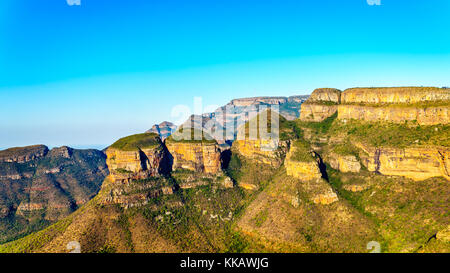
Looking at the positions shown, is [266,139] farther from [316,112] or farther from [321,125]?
[316,112]

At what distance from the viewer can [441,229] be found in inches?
2168

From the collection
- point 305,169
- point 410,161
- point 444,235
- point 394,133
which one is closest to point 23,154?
point 305,169

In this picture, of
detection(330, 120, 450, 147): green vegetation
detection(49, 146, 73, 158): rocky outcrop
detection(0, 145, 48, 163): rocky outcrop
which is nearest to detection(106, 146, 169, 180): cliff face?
detection(330, 120, 450, 147): green vegetation

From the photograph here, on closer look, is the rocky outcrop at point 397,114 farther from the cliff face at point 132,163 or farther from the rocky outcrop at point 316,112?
the cliff face at point 132,163

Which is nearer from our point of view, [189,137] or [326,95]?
[189,137]

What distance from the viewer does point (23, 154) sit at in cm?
14662

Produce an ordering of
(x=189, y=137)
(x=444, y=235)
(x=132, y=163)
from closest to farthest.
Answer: (x=444, y=235), (x=132, y=163), (x=189, y=137)

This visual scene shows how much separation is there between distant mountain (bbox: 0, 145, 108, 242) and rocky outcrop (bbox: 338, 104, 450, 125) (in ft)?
383

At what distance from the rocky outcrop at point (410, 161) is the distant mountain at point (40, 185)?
117m

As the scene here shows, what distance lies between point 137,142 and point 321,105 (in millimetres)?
65517

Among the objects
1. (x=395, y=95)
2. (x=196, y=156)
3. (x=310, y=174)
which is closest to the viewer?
(x=310, y=174)

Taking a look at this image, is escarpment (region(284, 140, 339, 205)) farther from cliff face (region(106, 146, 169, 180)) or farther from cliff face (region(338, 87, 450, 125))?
cliff face (region(106, 146, 169, 180))

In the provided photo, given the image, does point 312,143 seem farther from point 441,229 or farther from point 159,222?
point 159,222

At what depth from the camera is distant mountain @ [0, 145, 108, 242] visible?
118m
